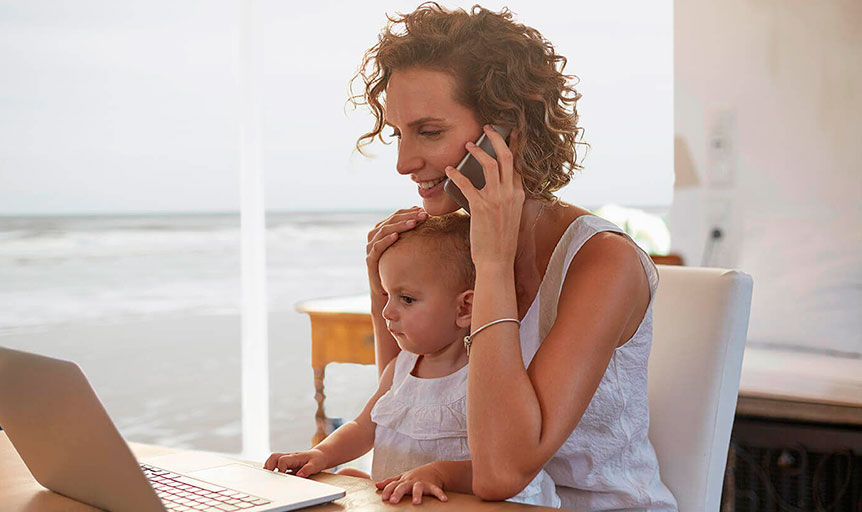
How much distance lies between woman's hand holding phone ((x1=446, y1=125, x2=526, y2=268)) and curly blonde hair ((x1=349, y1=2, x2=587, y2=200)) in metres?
0.06

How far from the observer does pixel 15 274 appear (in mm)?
9469

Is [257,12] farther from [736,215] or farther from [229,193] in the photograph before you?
[229,193]

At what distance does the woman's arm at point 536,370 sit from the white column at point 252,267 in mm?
2837

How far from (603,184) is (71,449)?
3.82m

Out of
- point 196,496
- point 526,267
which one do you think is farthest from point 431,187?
point 196,496

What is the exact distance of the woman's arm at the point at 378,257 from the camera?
1.47 meters

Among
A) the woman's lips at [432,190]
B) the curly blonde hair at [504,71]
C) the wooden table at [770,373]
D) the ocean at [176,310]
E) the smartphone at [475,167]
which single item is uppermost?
the curly blonde hair at [504,71]

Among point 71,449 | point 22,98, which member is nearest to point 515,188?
point 71,449

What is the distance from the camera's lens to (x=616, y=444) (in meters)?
1.31

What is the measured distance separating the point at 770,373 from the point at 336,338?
135cm

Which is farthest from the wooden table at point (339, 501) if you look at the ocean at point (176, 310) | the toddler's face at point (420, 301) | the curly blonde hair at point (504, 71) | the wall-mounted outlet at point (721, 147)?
the ocean at point (176, 310)

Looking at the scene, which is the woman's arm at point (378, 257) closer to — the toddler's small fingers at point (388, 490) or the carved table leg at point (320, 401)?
the toddler's small fingers at point (388, 490)

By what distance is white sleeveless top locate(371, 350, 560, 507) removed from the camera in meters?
1.28

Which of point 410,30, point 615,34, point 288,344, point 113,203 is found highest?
point 615,34
